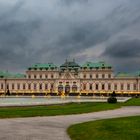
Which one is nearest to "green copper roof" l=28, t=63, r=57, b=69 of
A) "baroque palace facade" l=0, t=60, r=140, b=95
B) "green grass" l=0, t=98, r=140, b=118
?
"baroque palace facade" l=0, t=60, r=140, b=95

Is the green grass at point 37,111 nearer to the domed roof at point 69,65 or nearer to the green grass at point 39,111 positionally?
the green grass at point 39,111

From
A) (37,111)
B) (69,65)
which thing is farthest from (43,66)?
(37,111)

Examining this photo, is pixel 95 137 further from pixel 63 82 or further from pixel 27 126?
pixel 63 82

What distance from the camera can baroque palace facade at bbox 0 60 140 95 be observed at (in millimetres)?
149500

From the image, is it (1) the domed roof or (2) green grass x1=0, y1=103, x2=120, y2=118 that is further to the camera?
(1) the domed roof

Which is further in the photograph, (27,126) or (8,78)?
(8,78)

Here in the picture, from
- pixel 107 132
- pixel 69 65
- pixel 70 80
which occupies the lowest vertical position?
pixel 107 132

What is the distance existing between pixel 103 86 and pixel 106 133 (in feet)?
445

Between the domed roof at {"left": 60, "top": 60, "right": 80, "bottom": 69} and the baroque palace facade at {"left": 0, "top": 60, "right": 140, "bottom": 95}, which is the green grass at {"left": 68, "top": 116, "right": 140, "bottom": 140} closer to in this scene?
the baroque palace facade at {"left": 0, "top": 60, "right": 140, "bottom": 95}

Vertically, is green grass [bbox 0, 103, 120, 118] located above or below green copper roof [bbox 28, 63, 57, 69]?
below

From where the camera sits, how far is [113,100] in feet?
172

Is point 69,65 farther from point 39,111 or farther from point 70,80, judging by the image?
point 39,111

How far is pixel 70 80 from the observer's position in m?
153

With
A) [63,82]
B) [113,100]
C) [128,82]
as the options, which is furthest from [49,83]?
[113,100]
